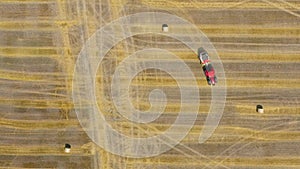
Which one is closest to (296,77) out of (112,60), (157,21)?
(157,21)

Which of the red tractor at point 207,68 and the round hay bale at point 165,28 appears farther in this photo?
the round hay bale at point 165,28

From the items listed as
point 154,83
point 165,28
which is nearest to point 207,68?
point 154,83

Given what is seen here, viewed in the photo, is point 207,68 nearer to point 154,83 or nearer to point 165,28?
point 154,83

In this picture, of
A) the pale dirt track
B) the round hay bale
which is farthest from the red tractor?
the round hay bale

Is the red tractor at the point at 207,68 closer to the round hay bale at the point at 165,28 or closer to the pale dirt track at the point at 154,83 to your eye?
the pale dirt track at the point at 154,83

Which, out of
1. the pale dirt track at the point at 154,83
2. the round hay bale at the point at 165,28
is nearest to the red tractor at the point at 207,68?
the pale dirt track at the point at 154,83

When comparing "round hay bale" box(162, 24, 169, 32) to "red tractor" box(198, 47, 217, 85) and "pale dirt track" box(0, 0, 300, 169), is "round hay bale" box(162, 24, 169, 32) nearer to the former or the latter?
"pale dirt track" box(0, 0, 300, 169)
